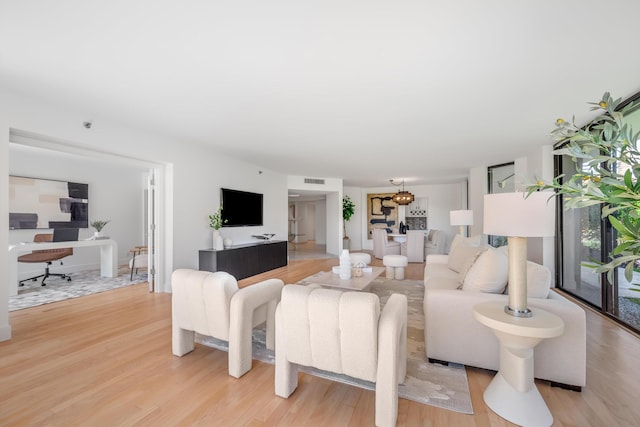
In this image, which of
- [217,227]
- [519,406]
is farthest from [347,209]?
[519,406]

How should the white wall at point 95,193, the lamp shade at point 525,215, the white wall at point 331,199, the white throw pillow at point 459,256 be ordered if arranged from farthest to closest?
the white wall at point 331,199
the white wall at point 95,193
the white throw pillow at point 459,256
the lamp shade at point 525,215

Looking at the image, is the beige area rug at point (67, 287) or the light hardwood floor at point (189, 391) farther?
the beige area rug at point (67, 287)

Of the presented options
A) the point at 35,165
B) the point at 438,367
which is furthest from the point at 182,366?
the point at 35,165

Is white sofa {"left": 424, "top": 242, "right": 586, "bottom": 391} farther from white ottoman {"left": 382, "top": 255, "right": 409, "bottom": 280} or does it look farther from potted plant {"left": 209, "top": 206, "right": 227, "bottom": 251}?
potted plant {"left": 209, "top": 206, "right": 227, "bottom": 251}

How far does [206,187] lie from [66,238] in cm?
260

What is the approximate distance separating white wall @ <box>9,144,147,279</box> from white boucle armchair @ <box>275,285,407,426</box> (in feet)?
15.0

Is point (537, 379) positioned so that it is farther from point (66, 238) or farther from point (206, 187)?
point (66, 238)

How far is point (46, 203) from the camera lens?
546 centimetres

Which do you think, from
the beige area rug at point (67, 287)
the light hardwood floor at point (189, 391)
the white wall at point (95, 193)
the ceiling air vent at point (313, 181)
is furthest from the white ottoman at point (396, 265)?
the white wall at point (95, 193)

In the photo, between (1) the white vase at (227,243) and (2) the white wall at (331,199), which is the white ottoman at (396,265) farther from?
(2) the white wall at (331,199)

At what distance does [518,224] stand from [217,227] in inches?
179

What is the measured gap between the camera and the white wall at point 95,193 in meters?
5.18

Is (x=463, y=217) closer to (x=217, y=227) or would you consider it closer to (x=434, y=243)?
(x=434, y=243)

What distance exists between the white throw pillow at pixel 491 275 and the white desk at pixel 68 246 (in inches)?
231
